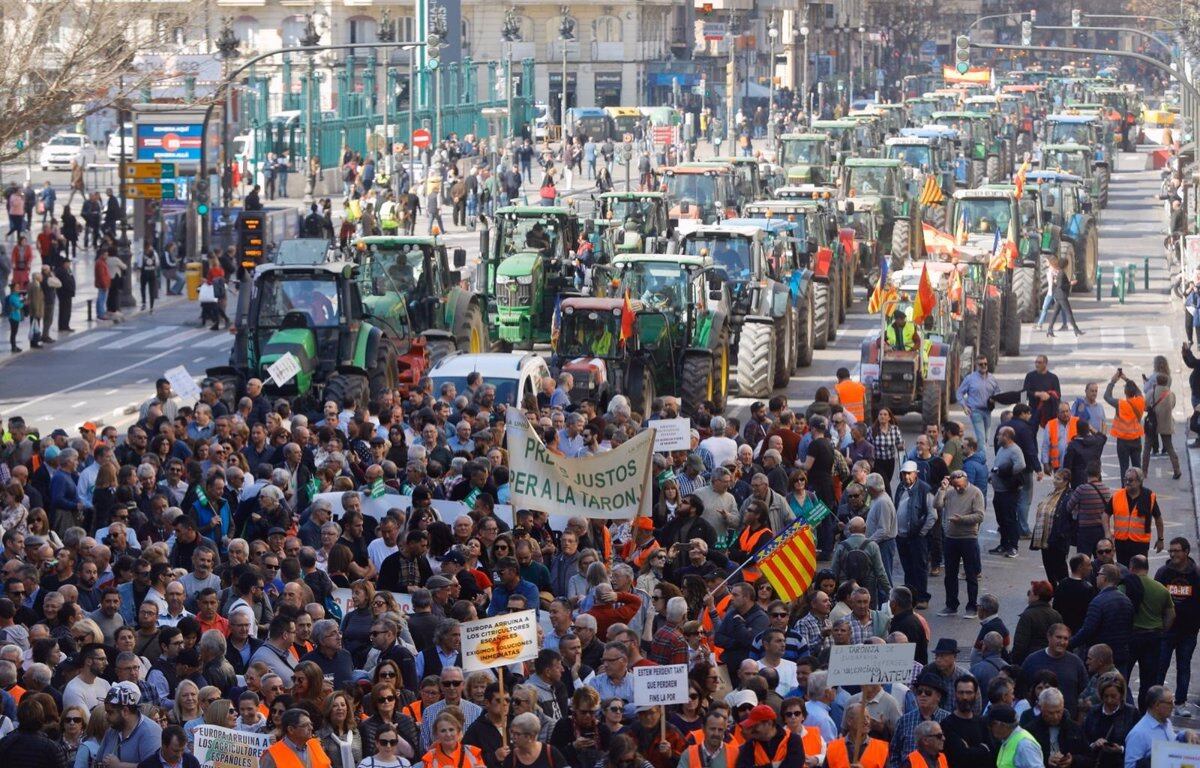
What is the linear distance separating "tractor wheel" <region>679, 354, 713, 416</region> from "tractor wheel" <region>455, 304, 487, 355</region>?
366cm

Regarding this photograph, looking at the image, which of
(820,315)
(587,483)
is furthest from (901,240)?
(587,483)

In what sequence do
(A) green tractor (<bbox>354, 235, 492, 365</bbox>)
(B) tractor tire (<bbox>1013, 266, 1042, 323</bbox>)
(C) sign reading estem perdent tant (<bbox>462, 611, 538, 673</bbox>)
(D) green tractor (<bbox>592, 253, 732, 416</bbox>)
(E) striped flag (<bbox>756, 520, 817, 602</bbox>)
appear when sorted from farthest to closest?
(B) tractor tire (<bbox>1013, 266, 1042, 323</bbox>) < (A) green tractor (<bbox>354, 235, 492, 365</bbox>) < (D) green tractor (<bbox>592, 253, 732, 416</bbox>) < (E) striped flag (<bbox>756, 520, 817, 602</bbox>) < (C) sign reading estem perdent tant (<bbox>462, 611, 538, 673</bbox>)

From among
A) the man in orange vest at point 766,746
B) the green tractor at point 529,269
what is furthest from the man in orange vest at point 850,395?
the man in orange vest at point 766,746

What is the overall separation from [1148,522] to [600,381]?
9.27m

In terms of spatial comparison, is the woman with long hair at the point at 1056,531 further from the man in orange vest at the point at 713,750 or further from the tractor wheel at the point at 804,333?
the tractor wheel at the point at 804,333

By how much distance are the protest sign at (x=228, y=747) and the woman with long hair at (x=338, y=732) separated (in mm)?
379

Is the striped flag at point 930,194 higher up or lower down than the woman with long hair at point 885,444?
higher up

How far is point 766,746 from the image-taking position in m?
12.4

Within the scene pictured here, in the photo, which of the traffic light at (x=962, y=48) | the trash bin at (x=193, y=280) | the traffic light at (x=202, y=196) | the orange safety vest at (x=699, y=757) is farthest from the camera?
the traffic light at (x=962, y=48)

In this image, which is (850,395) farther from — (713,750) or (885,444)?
(713,750)

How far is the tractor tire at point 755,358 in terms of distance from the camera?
31.0 meters

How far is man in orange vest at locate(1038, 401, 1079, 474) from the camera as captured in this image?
2372 centimetres

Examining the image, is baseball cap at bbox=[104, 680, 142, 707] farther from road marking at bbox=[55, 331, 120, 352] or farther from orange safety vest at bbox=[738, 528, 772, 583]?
road marking at bbox=[55, 331, 120, 352]

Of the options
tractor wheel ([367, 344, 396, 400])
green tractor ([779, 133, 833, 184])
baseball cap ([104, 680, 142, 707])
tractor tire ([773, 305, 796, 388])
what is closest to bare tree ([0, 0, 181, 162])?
tractor wheel ([367, 344, 396, 400])
